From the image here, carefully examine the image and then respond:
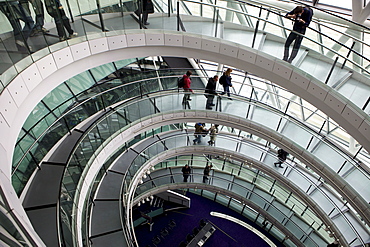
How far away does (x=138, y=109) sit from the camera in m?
14.8

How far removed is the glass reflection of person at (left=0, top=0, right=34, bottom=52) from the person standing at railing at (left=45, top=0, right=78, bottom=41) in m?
0.82

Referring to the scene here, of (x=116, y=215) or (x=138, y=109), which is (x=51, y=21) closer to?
(x=138, y=109)

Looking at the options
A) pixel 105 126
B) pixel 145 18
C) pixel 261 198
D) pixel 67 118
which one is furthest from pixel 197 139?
pixel 145 18

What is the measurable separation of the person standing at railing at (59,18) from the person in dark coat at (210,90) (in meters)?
7.14

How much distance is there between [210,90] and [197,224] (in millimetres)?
14370

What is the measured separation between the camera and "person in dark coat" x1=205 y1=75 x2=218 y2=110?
47.6 ft

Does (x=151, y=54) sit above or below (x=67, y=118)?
above

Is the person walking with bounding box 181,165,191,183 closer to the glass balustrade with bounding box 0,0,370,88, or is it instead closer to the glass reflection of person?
the glass balustrade with bounding box 0,0,370,88

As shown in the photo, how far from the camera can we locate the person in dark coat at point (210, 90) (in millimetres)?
14508

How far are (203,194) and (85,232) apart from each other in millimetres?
18175

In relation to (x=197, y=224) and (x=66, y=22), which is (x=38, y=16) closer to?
(x=66, y=22)

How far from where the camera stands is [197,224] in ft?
82.1

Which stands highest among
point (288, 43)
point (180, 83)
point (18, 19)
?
point (288, 43)

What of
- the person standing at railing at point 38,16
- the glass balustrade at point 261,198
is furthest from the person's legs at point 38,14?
the glass balustrade at point 261,198
